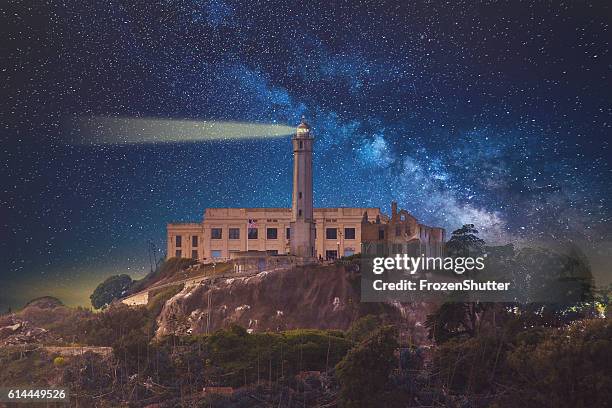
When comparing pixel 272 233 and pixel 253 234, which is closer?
pixel 272 233

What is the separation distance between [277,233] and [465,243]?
24.2 metres

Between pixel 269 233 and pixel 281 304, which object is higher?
pixel 269 233

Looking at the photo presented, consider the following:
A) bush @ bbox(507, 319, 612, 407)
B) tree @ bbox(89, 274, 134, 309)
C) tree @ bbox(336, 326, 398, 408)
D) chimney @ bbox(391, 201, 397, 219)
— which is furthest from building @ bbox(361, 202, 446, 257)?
Answer: bush @ bbox(507, 319, 612, 407)

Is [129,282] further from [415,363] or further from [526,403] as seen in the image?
[526,403]

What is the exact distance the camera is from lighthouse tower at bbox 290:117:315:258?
354ft

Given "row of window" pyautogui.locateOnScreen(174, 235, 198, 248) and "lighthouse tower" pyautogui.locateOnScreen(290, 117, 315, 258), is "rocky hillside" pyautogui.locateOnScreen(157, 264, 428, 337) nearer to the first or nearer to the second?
"lighthouse tower" pyautogui.locateOnScreen(290, 117, 315, 258)

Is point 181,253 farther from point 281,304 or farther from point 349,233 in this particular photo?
point 281,304

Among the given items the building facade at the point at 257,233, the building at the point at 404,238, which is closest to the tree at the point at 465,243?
the building at the point at 404,238

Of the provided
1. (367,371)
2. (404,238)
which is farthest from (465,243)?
(367,371)

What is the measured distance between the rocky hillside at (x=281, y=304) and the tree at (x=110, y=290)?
17.4 meters

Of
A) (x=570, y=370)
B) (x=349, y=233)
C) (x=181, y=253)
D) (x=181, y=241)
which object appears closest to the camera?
(x=570, y=370)

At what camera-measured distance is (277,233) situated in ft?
391

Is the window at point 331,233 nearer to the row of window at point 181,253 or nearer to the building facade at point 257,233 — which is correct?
the building facade at point 257,233

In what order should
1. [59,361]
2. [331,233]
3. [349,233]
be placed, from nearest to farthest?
[59,361]
[349,233]
[331,233]
